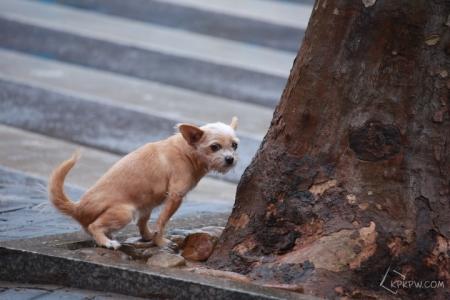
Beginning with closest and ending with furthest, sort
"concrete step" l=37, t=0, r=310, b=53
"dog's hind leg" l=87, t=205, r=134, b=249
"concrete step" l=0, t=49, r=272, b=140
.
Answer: "dog's hind leg" l=87, t=205, r=134, b=249, "concrete step" l=0, t=49, r=272, b=140, "concrete step" l=37, t=0, r=310, b=53

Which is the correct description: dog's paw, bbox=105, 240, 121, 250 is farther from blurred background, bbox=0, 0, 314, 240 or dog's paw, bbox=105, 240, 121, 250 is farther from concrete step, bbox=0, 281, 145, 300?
blurred background, bbox=0, 0, 314, 240

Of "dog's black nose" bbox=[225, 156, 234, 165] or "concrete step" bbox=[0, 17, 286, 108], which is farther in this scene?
"concrete step" bbox=[0, 17, 286, 108]

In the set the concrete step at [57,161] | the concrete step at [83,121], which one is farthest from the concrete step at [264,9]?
the concrete step at [57,161]

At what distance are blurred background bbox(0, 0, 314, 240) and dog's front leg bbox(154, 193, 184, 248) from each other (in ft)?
4.68

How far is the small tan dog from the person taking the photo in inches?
162

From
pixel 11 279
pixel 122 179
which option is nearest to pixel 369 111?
pixel 122 179

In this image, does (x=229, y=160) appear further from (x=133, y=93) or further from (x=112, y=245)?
(x=133, y=93)

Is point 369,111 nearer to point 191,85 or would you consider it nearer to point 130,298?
point 130,298

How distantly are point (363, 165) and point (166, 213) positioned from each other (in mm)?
886

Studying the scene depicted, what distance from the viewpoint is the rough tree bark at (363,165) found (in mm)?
3857

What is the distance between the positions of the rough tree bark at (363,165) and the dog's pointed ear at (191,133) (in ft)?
1.25

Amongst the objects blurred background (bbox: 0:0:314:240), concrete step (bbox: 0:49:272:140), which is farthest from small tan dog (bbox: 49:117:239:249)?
concrete step (bbox: 0:49:272:140)

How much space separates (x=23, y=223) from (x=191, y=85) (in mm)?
5964

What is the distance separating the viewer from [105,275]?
151 inches
